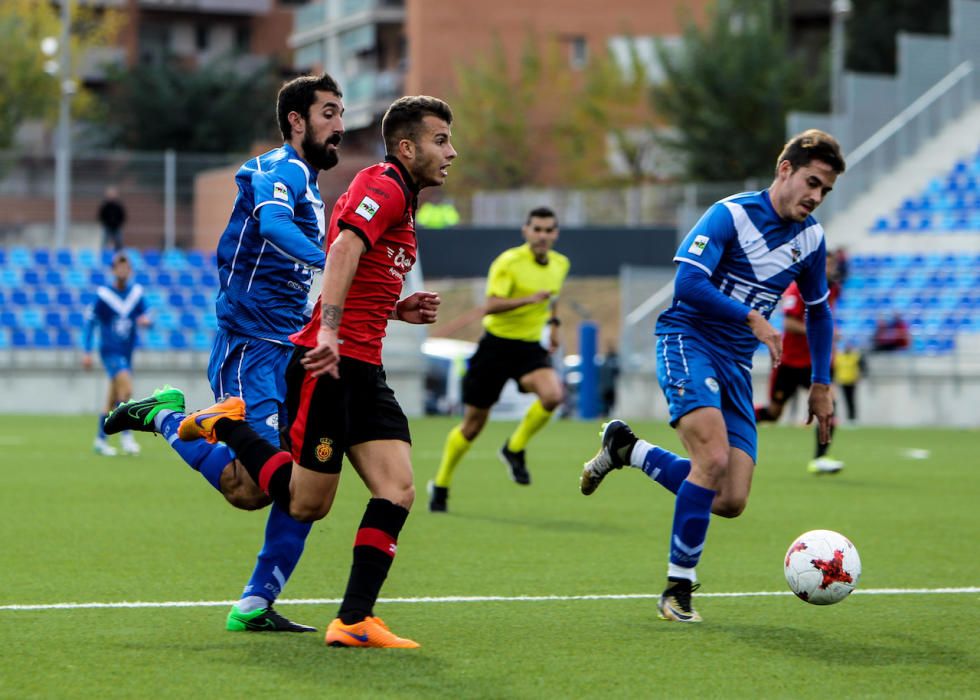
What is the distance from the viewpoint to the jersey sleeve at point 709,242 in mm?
6926

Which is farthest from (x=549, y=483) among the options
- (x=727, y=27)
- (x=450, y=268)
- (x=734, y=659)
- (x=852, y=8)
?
(x=852, y=8)

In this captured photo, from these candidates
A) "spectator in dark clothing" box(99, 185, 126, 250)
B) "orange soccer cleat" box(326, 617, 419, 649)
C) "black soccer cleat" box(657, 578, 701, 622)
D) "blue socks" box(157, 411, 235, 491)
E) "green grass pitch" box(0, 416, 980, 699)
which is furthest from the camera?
"spectator in dark clothing" box(99, 185, 126, 250)

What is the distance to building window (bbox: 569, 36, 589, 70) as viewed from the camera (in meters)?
59.4

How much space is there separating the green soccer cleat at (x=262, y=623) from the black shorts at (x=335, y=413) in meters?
0.78

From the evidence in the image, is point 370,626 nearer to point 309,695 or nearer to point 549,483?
point 309,695

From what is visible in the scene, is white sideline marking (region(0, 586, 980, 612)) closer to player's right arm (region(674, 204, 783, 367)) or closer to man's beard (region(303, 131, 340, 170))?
player's right arm (region(674, 204, 783, 367))

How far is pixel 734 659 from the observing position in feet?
19.5

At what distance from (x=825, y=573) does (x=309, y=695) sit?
2.62m

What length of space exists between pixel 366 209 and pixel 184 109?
185 ft

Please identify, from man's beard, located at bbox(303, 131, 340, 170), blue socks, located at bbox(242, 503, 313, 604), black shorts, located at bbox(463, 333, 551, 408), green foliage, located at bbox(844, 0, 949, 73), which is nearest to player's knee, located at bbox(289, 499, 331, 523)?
blue socks, located at bbox(242, 503, 313, 604)

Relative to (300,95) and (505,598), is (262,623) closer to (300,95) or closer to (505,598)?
(505,598)

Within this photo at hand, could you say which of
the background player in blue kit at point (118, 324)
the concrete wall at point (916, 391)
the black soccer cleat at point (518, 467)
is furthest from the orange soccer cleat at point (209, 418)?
the concrete wall at point (916, 391)

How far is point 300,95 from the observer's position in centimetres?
670

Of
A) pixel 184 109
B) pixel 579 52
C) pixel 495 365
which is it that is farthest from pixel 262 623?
pixel 184 109
